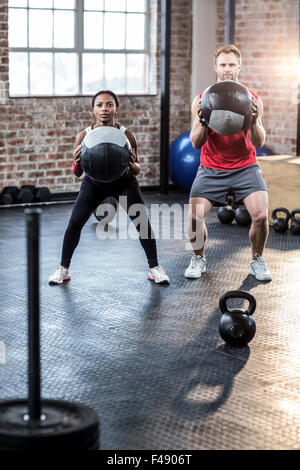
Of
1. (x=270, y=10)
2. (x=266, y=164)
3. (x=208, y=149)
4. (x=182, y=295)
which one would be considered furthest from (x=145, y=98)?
(x=182, y=295)

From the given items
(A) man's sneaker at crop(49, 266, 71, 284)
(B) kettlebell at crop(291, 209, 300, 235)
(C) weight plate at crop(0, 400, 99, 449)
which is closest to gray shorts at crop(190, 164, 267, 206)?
(A) man's sneaker at crop(49, 266, 71, 284)

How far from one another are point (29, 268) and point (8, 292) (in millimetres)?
2479

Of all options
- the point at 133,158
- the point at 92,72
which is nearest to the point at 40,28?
the point at 92,72

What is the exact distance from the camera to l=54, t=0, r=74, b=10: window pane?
8.35m

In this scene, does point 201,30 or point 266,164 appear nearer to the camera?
point 266,164

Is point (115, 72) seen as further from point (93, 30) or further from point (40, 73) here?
point (40, 73)

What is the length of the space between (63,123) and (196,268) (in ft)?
12.4

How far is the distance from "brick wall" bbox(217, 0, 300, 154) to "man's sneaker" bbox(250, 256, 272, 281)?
12.4 feet

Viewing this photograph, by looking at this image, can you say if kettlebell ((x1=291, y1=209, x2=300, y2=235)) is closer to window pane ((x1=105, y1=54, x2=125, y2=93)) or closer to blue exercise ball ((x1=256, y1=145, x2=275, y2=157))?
blue exercise ball ((x1=256, y1=145, x2=275, y2=157))

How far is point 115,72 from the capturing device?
8.96 meters

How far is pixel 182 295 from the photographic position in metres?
4.85

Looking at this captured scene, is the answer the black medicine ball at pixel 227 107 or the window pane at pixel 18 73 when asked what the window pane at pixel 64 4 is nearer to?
the window pane at pixel 18 73

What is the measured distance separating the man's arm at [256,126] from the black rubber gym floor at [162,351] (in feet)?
3.18

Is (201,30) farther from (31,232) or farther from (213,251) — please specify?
(31,232)
